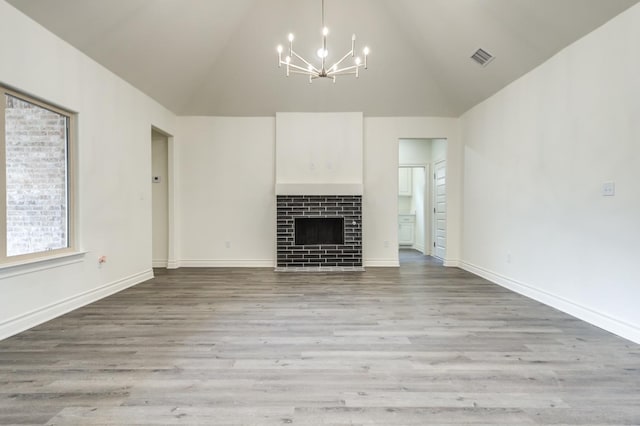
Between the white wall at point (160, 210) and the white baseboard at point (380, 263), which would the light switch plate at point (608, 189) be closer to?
the white baseboard at point (380, 263)

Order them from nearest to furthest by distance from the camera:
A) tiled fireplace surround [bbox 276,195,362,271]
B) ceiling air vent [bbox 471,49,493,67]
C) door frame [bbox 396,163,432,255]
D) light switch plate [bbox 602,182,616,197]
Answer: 1. light switch plate [bbox 602,182,616,197]
2. ceiling air vent [bbox 471,49,493,67]
3. tiled fireplace surround [bbox 276,195,362,271]
4. door frame [bbox 396,163,432,255]

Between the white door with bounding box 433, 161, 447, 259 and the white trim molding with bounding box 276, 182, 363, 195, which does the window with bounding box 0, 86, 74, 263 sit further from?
the white door with bounding box 433, 161, 447, 259

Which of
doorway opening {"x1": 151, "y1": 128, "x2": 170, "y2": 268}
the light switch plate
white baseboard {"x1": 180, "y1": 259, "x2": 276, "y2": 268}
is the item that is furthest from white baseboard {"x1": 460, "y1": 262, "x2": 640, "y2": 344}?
doorway opening {"x1": 151, "y1": 128, "x2": 170, "y2": 268}

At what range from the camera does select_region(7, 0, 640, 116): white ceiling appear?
3016 millimetres

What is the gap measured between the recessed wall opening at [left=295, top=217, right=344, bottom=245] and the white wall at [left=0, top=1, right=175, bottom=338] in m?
2.39

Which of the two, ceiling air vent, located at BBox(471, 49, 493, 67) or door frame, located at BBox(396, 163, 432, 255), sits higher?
ceiling air vent, located at BBox(471, 49, 493, 67)

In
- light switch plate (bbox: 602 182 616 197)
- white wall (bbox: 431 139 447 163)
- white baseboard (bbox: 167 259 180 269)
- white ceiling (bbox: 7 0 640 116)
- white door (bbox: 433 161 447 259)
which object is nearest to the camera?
light switch plate (bbox: 602 182 616 197)

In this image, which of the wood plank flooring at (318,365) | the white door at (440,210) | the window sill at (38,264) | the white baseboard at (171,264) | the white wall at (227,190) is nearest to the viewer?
the wood plank flooring at (318,365)

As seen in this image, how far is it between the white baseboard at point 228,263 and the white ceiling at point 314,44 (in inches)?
104

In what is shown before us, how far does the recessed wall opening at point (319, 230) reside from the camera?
550 centimetres

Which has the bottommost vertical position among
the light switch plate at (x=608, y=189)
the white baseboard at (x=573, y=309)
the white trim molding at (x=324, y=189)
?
the white baseboard at (x=573, y=309)

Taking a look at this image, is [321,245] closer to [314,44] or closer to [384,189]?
[384,189]

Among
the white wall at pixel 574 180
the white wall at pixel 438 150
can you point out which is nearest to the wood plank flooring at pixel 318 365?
the white wall at pixel 574 180

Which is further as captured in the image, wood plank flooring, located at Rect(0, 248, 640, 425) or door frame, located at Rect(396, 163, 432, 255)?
door frame, located at Rect(396, 163, 432, 255)
